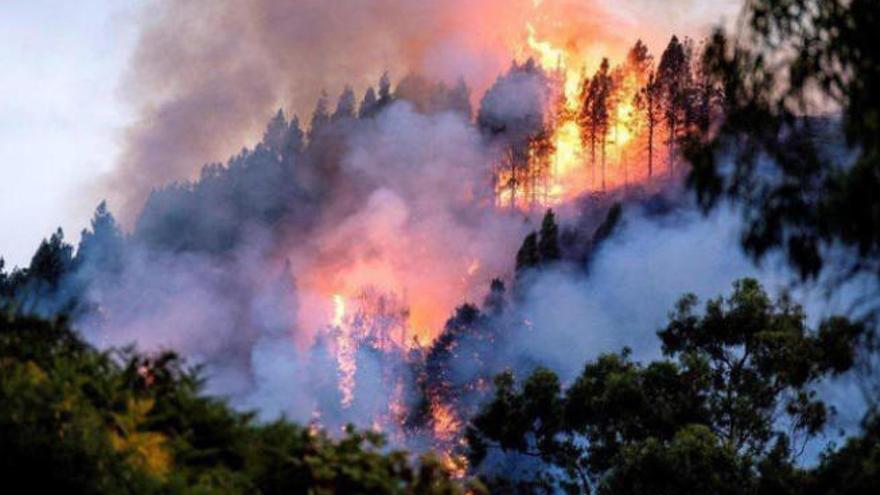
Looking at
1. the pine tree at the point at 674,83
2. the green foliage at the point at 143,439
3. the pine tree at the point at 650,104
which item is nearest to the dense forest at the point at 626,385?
the green foliage at the point at 143,439

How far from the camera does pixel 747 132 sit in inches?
364

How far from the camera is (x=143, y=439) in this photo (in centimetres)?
612

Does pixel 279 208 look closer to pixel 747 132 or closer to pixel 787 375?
pixel 787 375

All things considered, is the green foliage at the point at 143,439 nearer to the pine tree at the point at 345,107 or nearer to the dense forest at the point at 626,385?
the dense forest at the point at 626,385

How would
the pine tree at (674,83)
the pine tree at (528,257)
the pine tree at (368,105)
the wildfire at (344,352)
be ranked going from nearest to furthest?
the wildfire at (344,352) → the pine tree at (528,257) → the pine tree at (674,83) → the pine tree at (368,105)

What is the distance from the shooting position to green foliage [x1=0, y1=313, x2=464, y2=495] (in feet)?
19.1

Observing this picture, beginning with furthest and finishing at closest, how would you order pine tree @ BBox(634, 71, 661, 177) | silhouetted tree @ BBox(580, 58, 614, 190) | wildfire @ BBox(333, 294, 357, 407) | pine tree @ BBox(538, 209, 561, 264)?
silhouetted tree @ BBox(580, 58, 614, 190) → pine tree @ BBox(634, 71, 661, 177) → pine tree @ BBox(538, 209, 561, 264) → wildfire @ BBox(333, 294, 357, 407)

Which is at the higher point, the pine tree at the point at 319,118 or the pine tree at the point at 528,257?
the pine tree at the point at 319,118

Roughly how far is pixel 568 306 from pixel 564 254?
8898 millimetres

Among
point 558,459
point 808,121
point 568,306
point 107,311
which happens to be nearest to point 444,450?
point 568,306

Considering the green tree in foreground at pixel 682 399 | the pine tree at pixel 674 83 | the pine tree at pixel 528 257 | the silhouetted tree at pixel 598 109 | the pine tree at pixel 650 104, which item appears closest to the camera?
the green tree in foreground at pixel 682 399

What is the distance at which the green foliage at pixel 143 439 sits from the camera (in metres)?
5.81

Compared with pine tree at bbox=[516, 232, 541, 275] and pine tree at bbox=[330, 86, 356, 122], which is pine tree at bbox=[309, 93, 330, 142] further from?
pine tree at bbox=[516, 232, 541, 275]

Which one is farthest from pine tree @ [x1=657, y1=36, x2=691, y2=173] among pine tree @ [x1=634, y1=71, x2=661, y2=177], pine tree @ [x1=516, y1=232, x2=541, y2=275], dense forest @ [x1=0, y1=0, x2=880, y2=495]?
dense forest @ [x1=0, y1=0, x2=880, y2=495]
